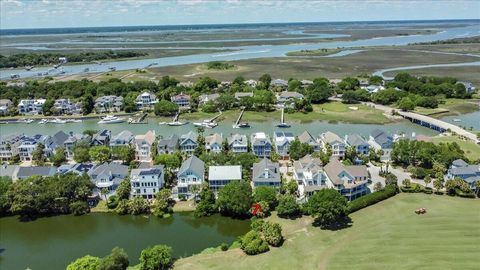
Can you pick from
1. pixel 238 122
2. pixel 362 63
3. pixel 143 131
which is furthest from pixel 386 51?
pixel 143 131

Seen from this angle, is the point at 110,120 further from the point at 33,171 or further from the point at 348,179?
the point at 348,179

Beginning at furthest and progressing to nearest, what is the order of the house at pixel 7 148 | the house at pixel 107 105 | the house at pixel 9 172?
the house at pixel 107 105, the house at pixel 7 148, the house at pixel 9 172

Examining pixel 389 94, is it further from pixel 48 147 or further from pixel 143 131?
pixel 48 147

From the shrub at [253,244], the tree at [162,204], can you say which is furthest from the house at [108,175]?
the shrub at [253,244]

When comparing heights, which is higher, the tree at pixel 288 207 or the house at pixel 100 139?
the house at pixel 100 139

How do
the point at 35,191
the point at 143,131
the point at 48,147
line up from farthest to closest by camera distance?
the point at 143,131, the point at 48,147, the point at 35,191

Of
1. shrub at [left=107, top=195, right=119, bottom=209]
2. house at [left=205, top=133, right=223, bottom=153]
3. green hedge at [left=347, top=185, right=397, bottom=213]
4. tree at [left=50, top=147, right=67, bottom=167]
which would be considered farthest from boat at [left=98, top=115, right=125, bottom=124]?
green hedge at [left=347, top=185, right=397, bottom=213]

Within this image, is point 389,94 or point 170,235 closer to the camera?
point 170,235

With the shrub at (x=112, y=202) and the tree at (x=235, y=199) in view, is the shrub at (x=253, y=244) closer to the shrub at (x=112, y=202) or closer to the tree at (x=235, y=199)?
the tree at (x=235, y=199)
